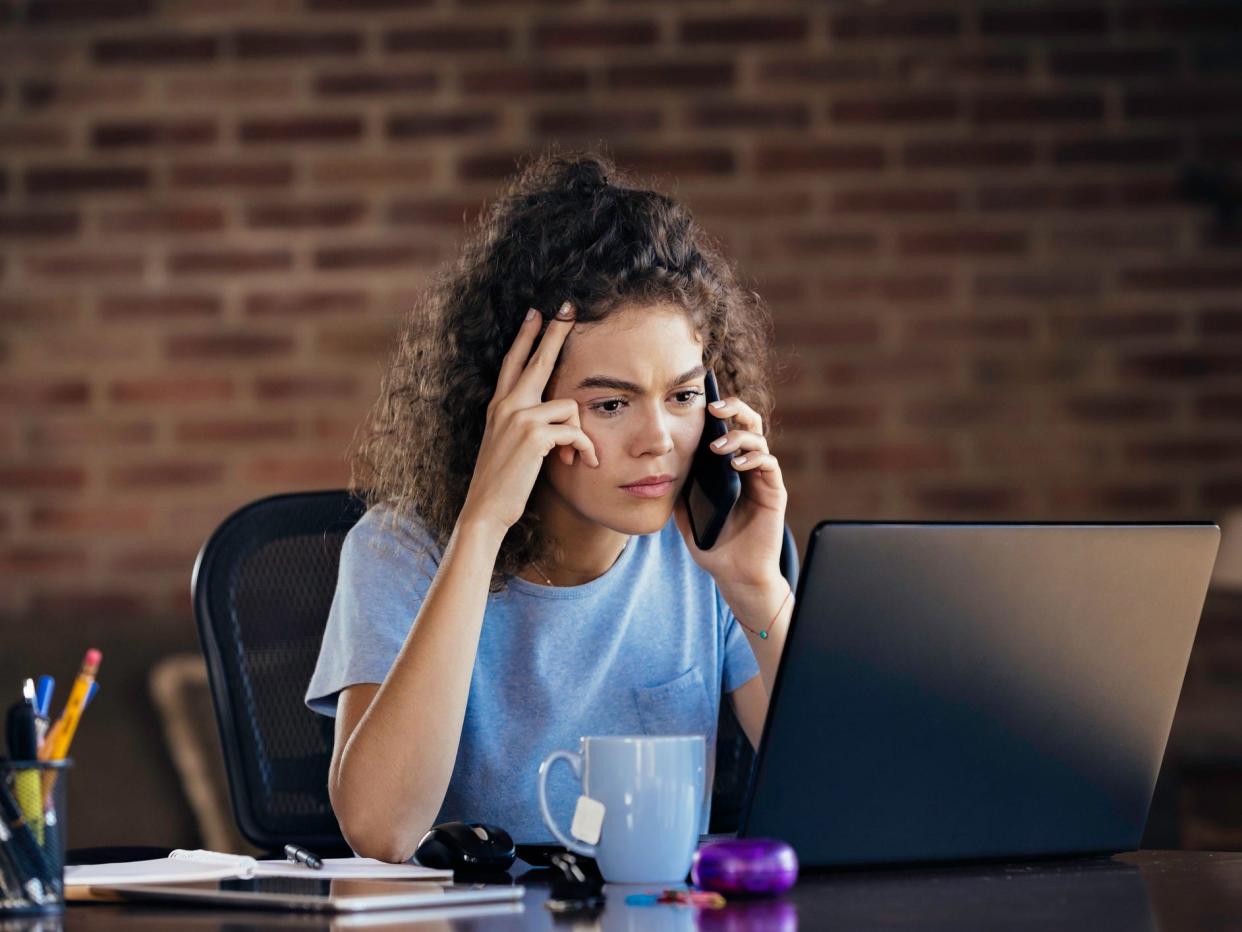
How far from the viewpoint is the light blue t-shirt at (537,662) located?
154 cm

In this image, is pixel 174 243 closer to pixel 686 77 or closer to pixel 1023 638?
pixel 686 77

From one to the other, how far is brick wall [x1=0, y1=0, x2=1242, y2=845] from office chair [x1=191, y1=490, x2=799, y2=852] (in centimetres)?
132

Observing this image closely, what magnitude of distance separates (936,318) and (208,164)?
1446 millimetres

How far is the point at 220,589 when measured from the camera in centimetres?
164

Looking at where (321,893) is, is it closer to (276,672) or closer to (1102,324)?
(276,672)

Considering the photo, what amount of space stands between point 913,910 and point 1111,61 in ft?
7.90

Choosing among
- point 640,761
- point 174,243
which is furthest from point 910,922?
point 174,243

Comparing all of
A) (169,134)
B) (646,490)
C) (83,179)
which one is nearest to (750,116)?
(169,134)

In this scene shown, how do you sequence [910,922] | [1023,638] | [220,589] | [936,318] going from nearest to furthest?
[910,922], [1023,638], [220,589], [936,318]

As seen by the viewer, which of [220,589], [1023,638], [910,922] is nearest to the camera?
[910,922]

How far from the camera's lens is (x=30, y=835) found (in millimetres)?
959

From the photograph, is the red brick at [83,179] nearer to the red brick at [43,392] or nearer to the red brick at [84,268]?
the red brick at [84,268]

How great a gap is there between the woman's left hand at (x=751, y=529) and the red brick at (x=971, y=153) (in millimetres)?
1555

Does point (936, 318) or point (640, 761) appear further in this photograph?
point (936, 318)
